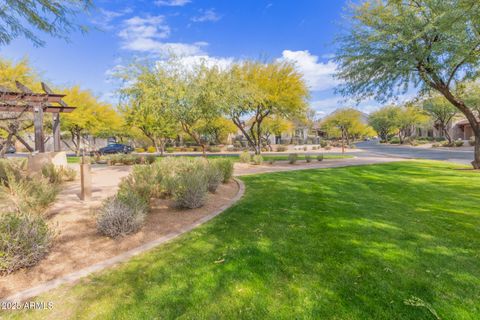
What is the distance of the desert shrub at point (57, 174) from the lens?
30.0ft

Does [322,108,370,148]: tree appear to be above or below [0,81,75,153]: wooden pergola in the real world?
above

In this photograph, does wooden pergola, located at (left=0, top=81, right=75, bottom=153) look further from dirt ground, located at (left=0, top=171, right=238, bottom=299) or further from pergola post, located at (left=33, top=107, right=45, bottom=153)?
dirt ground, located at (left=0, top=171, right=238, bottom=299)

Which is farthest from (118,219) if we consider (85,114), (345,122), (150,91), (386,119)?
(386,119)

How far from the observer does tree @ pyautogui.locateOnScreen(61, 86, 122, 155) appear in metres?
20.1

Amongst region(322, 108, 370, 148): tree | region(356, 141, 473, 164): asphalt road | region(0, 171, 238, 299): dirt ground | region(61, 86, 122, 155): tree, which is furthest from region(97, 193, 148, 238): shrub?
region(322, 108, 370, 148): tree

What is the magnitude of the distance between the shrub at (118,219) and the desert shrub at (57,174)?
5775 mm

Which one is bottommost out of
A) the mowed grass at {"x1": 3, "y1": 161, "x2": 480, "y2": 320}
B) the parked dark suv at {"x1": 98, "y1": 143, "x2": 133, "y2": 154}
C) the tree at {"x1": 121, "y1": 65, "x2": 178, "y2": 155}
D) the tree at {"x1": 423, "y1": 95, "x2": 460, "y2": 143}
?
the mowed grass at {"x1": 3, "y1": 161, "x2": 480, "y2": 320}

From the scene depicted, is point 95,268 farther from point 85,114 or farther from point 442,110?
point 442,110

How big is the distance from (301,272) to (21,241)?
3.96 meters

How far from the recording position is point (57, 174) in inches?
371

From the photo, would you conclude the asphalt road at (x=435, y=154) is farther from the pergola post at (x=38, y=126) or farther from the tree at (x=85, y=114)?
A: the tree at (x=85, y=114)

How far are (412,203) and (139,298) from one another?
23.0 ft

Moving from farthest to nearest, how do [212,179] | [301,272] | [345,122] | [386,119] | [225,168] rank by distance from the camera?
[386,119] → [345,122] → [225,168] → [212,179] → [301,272]

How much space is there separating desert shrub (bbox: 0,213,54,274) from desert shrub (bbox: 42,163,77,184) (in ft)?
19.7
